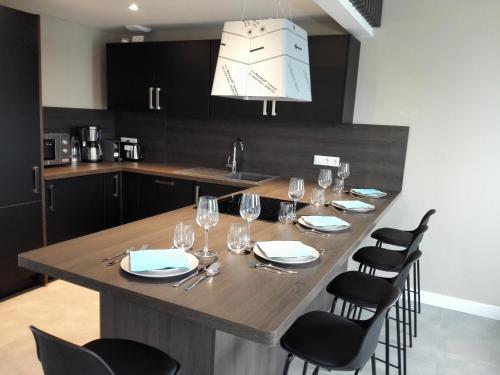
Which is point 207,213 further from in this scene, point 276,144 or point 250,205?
point 276,144

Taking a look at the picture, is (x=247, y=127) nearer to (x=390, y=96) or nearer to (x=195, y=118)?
(x=195, y=118)

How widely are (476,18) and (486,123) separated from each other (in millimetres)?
802

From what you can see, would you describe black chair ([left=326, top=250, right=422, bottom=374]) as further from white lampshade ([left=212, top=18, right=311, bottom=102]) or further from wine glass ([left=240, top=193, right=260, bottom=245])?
white lampshade ([left=212, top=18, right=311, bottom=102])

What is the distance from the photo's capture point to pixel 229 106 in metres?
3.78

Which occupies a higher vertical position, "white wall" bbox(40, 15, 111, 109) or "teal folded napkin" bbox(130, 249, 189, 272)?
"white wall" bbox(40, 15, 111, 109)

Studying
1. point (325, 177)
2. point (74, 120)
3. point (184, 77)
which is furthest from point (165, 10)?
point (325, 177)

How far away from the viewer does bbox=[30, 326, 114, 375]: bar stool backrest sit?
42.6 inches

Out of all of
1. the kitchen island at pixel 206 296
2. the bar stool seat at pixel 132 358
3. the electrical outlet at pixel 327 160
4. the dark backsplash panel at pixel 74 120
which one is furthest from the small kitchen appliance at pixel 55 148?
the bar stool seat at pixel 132 358

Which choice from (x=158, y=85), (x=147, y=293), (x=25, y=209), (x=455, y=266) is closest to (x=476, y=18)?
(x=455, y=266)

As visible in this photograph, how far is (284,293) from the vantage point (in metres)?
1.36

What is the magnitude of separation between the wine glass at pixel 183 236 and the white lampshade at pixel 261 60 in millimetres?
794

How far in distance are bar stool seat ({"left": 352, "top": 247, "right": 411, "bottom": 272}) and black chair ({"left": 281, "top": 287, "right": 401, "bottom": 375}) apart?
2.72ft

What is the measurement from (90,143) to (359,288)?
321 centimetres

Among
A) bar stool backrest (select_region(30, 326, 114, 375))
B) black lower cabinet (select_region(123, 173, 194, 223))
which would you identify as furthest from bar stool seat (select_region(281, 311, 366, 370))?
black lower cabinet (select_region(123, 173, 194, 223))
